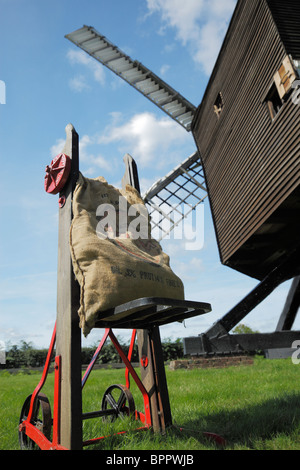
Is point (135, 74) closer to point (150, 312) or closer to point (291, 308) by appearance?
point (291, 308)

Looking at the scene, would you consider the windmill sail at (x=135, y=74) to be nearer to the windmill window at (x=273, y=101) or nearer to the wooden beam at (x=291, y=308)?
the windmill window at (x=273, y=101)

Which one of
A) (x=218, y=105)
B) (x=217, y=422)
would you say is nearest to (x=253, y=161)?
(x=218, y=105)

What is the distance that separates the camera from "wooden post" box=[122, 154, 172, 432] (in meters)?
2.67

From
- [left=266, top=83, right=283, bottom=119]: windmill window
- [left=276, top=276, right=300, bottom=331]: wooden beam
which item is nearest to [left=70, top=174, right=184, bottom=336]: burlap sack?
[left=266, top=83, right=283, bottom=119]: windmill window

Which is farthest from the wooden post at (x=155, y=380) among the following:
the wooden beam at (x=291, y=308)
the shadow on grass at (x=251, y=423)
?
the wooden beam at (x=291, y=308)

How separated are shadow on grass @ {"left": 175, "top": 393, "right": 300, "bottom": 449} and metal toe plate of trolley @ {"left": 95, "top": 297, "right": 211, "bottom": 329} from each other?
0.85 metres

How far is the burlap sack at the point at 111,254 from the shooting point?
222 cm

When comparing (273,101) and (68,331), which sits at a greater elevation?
(273,101)

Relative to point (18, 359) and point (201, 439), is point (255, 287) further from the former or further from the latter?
point (18, 359)

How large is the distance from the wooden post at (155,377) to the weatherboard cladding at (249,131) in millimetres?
5433

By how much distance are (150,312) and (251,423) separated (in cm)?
140

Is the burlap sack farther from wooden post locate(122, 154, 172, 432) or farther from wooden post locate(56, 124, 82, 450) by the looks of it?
wooden post locate(122, 154, 172, 432)

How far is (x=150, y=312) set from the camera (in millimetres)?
2307
